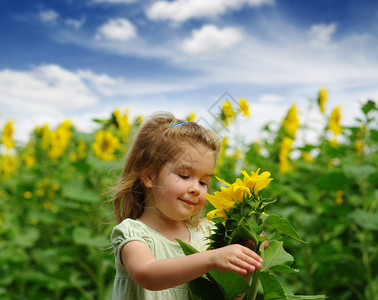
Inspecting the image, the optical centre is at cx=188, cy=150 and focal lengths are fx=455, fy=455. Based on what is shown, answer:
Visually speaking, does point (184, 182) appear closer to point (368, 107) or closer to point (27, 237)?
point (368, 107)

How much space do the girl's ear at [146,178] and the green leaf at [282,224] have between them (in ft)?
1.42

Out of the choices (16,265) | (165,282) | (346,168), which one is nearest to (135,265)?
(165,282)

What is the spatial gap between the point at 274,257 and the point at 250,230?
0.10 m

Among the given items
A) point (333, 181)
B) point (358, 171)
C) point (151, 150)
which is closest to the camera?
point (151, 150)

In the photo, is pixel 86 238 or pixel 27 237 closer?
pixel 86 238

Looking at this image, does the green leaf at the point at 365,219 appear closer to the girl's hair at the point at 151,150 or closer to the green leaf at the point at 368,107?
the green leaf at the point at 368,107

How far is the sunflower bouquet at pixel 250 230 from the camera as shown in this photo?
86cm

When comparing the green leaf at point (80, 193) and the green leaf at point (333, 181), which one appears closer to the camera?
the green leaf at point (333, 181)

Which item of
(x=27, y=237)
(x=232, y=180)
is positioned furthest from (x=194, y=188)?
(x=27, y=237)

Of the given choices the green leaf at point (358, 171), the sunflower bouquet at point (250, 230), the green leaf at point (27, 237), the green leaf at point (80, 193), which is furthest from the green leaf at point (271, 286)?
the green leaf at point (27, 237)

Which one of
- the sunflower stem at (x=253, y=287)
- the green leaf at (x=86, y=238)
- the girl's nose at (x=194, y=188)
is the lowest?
the green leaf at (x=86, y=238)

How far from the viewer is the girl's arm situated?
81 cm

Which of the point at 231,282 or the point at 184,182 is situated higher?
the point at 184,182

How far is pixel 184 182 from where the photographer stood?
3.69 ft
